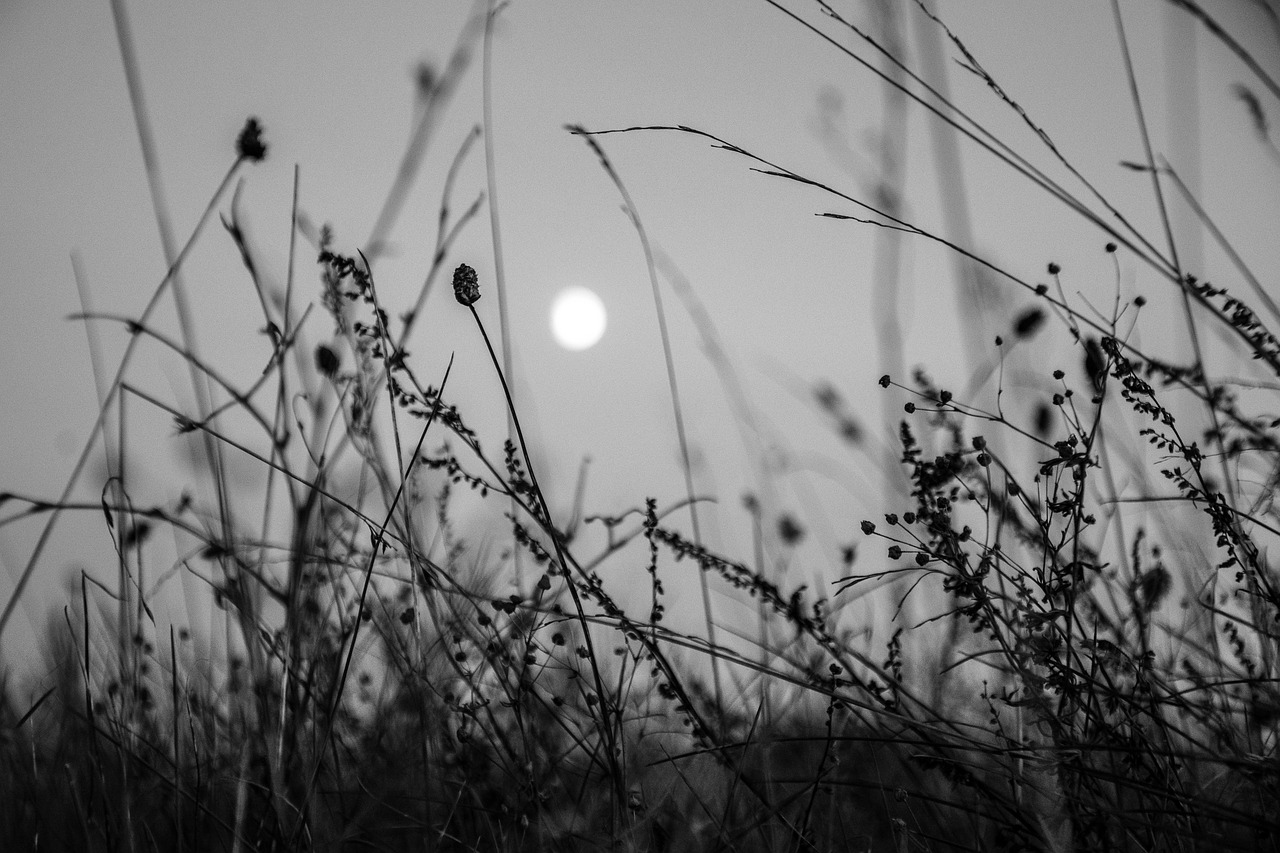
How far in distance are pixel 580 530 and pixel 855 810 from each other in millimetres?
877

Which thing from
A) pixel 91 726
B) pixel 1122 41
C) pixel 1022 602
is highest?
pixel 1122 41

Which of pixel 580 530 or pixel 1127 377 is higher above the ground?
pixel 580 530

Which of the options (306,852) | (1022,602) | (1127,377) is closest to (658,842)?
(306,852)

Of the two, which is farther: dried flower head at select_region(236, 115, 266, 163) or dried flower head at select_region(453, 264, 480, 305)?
dried flower head at select_region(236, 115, 266, 163)

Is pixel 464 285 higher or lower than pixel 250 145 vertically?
lower

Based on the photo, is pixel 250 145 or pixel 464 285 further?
pixel 250 145

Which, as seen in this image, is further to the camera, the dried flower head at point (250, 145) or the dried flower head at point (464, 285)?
the dried flower head at point (250, 145)

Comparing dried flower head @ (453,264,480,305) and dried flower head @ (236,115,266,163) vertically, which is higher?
dried flower head @ (236,115,266,163)

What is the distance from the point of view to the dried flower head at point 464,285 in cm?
105

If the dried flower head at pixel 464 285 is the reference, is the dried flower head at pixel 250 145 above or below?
above

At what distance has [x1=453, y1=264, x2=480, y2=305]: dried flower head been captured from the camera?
105 cm

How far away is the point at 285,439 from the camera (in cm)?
149

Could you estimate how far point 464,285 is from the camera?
1.05 m

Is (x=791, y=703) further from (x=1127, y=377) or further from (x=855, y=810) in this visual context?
(x=1127, y=377)
